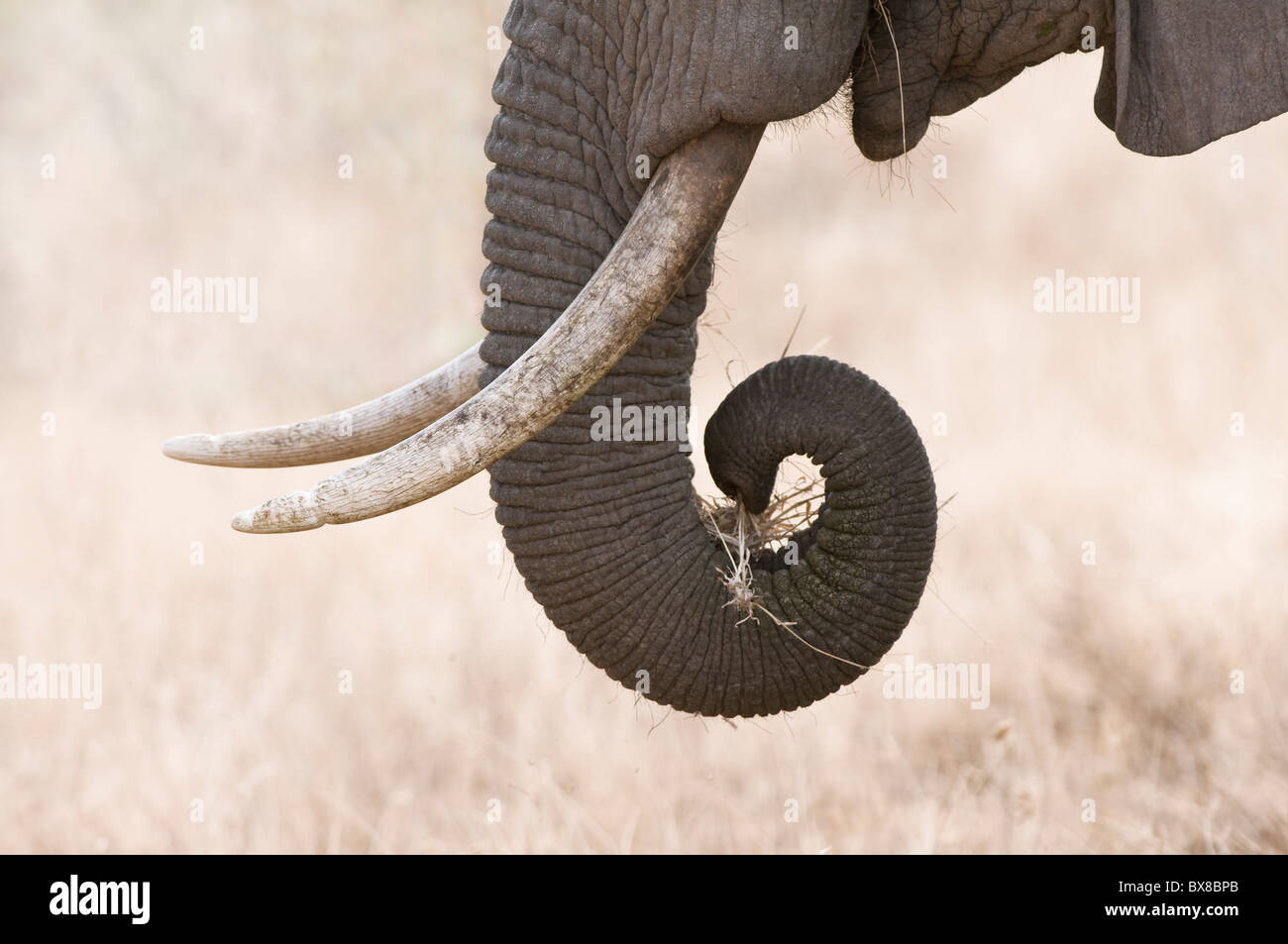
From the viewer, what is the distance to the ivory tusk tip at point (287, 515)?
229 centimetres

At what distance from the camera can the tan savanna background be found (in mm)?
4852

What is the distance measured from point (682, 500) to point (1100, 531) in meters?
3.71

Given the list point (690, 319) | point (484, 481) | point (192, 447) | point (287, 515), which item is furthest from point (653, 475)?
point (484, 481)

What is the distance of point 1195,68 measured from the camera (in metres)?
A: 2.60

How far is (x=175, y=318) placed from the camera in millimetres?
8641

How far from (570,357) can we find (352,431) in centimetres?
81

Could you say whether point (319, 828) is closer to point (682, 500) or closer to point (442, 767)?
point (442, 767)

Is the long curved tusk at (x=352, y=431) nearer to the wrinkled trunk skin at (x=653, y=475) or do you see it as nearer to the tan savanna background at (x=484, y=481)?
the wrinkled trunk skin at (x=653, y=475)

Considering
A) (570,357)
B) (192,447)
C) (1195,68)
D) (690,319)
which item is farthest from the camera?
(192,447)

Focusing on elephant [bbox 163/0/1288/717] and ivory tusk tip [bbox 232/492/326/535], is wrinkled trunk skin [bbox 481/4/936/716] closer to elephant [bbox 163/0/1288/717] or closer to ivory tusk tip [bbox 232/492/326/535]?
elephant [bbox 163/0/1288/717]

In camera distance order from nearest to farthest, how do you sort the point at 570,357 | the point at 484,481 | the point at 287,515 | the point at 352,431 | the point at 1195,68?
the point at 287,515 < the point at 570,357 < the point at 1195,68 < the point at 352,431 < the point at 484,481

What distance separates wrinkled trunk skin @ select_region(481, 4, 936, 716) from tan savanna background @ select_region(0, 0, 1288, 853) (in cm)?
45

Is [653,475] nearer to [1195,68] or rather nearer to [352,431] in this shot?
[352,431]

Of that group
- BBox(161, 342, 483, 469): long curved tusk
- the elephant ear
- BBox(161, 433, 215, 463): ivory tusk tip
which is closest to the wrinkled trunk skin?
BBox(161, 342, 483, 469): long curved tusk
